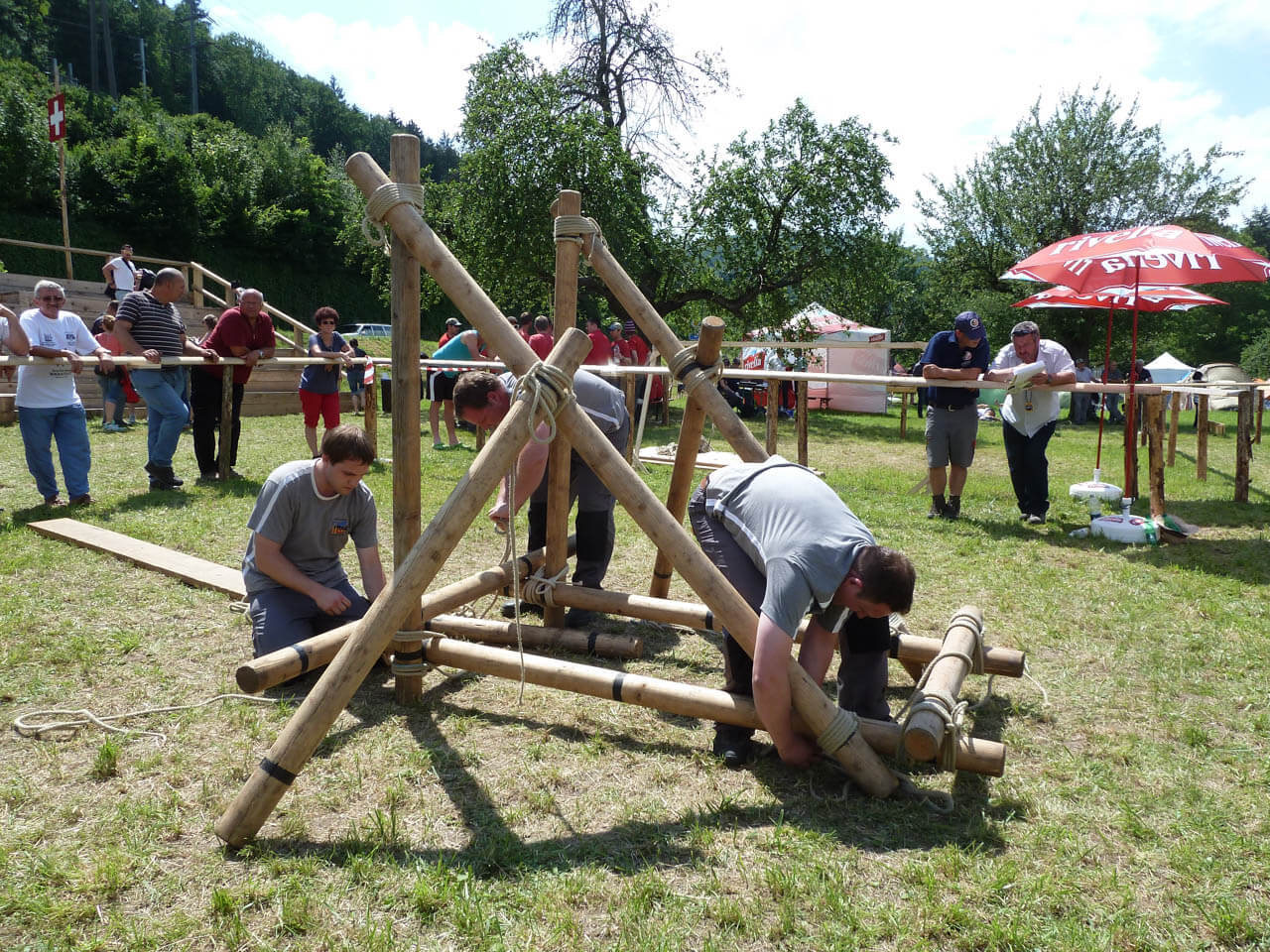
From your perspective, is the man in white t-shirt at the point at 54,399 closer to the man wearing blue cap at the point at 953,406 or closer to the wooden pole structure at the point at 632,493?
the wooden pole structure at the point at 632,493

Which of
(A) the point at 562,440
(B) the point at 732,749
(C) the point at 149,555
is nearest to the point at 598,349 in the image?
(C) the point at 149,555

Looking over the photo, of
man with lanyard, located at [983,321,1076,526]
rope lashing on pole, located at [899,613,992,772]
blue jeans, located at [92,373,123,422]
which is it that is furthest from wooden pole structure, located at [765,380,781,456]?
blue jeans, located at [92,373,123,422]

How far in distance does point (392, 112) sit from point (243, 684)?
86.2 m

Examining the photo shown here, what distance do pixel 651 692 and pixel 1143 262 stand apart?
19.7 feet

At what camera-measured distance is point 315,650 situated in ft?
11.3

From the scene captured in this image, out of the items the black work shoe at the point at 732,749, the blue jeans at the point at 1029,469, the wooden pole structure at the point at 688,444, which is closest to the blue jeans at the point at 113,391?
the wooden pole structure at the point at 688,444

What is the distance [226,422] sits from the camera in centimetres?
860

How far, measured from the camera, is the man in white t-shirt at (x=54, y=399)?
22.3ft

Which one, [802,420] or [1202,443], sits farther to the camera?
[1202,443]

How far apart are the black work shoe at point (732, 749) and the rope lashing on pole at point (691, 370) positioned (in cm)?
180

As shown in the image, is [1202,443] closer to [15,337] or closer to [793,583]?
[793,583]

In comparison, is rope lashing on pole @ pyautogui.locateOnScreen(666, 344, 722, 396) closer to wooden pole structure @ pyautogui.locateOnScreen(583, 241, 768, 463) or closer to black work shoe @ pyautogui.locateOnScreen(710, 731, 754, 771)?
wooden pole structure @ pyautogui.locateOnScreen(583, 241, 768, 463)

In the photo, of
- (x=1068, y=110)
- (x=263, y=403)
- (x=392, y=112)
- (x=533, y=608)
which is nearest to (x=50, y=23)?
(x=392, y=112)

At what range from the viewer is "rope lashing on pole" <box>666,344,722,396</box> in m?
4.39
